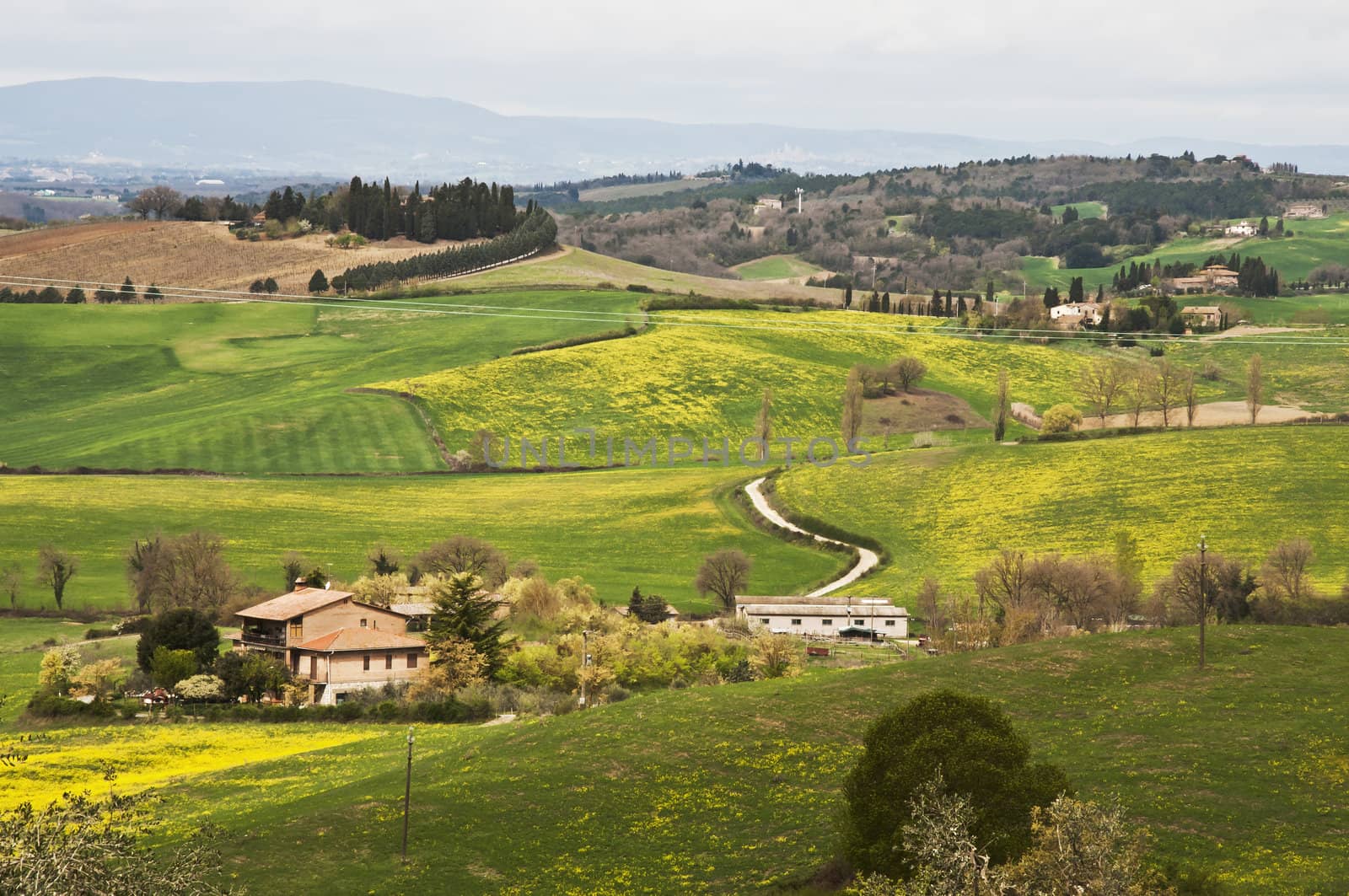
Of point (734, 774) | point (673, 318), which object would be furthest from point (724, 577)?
point (673, 318)

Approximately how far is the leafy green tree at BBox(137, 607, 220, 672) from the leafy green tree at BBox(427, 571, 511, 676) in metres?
10.2

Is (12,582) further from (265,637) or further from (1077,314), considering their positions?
(1077,314)

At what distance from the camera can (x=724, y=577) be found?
88812 millimetres

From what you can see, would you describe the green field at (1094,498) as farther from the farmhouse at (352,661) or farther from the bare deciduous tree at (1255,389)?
the farmhouse at (352,661)

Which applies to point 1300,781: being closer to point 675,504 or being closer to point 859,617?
point 859,617

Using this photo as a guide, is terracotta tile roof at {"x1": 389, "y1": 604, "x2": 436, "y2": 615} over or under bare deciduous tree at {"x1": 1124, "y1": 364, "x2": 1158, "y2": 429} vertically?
A: under

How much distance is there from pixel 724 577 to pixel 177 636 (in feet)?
105

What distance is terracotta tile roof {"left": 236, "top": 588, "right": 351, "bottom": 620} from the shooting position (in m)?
Answer: 71.7

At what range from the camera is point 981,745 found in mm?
34906

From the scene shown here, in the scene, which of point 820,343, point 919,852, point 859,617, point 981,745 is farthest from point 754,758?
point 820,343

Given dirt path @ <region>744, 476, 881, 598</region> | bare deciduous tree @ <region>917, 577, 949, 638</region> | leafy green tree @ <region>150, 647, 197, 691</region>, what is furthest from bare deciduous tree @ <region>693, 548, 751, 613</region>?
leafy green tree @ <region>150, 647, 197, 691</region>

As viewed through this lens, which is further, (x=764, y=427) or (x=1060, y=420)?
(x=764, y=427)

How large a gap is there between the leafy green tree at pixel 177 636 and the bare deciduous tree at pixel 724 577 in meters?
30.2

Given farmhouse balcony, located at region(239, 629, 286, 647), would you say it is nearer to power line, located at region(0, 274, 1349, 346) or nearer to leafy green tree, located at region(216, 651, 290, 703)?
leafy green tree, located at region(216, 651, 290, 703)
